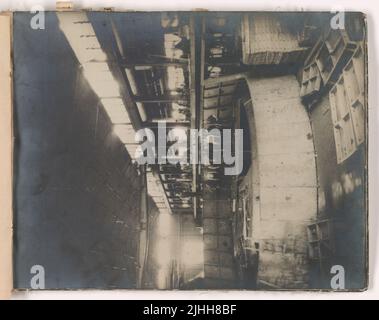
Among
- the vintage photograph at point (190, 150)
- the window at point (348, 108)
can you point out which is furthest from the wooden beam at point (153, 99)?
the window at point (348, 108)

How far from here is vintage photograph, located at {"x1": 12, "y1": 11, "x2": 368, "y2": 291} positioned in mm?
1880

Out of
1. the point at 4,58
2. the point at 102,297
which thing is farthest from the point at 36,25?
the point at 102,297

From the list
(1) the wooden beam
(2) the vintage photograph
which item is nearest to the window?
(2) the vintage photograph

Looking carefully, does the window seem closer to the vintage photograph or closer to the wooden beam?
the vintage photograph

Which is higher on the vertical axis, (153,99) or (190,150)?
(153,99)

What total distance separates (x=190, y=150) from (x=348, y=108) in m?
0.64

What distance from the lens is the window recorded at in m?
1.87

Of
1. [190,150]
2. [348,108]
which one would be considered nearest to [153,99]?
[190,150]

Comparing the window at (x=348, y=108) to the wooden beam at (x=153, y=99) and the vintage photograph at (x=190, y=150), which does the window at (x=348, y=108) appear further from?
the wooden beam at (x=153, y=99)

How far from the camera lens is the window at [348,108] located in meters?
1.87

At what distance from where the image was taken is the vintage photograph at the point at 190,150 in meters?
1.88

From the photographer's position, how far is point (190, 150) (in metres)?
1.92

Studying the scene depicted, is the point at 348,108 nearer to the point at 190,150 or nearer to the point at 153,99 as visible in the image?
the point at 190,150
